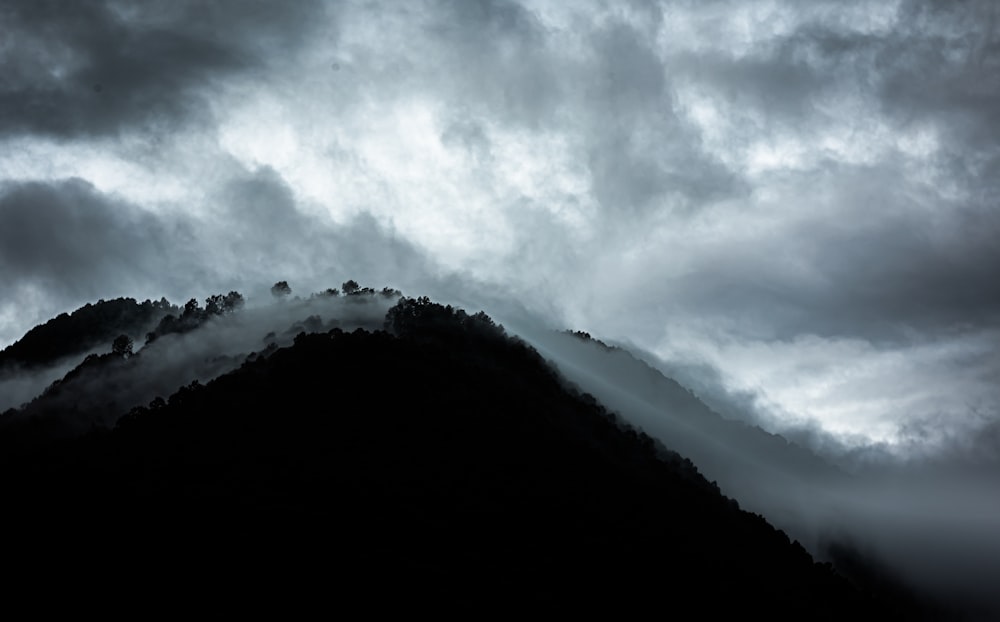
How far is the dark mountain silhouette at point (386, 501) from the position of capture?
352 feet

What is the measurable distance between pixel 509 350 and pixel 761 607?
75.4m

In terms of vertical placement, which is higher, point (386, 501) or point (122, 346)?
point (122, 346)

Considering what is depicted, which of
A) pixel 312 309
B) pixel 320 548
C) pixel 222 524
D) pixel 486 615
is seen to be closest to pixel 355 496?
pixel 320 548

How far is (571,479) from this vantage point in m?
138

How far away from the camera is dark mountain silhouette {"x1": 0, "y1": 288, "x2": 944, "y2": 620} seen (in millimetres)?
107188

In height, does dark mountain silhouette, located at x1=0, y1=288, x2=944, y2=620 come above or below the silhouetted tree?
below

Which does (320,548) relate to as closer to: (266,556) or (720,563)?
(266,556)

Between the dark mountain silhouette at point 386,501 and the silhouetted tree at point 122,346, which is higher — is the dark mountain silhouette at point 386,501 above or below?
below

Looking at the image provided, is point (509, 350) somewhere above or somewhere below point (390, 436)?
above

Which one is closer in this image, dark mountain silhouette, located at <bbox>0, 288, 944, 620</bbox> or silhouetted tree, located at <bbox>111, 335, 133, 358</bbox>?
dark mountain silhouette, located at <bbox>0, 288, 944, 620</bbox>

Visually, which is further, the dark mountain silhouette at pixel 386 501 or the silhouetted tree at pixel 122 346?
the silhouetted tree at pixel 122 346

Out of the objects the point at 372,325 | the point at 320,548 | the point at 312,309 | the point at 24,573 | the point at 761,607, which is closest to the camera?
the point at 24,573

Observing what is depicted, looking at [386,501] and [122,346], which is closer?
[386,501]

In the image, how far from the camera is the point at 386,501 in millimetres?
120750
